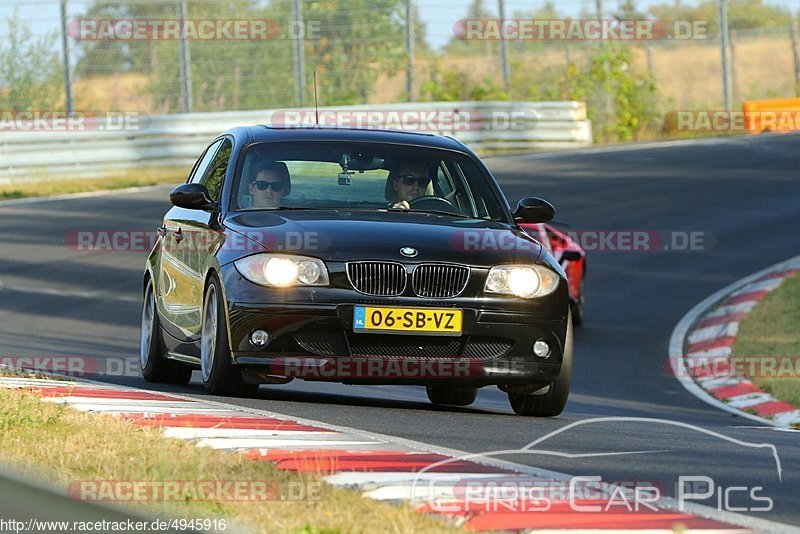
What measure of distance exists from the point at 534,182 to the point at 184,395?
16097 mm

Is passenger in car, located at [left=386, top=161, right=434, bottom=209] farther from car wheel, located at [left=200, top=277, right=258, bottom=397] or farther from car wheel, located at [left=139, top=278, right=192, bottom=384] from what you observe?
car wheel, located at [left=139, top=278, right=192, bottom=384]

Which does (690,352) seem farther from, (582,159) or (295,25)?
(295,25)

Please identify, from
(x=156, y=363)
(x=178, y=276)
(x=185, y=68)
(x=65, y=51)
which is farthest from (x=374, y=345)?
(x=185, y=68)

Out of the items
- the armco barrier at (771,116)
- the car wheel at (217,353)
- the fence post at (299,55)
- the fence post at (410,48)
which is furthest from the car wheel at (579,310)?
the armco barrier at (771,116)

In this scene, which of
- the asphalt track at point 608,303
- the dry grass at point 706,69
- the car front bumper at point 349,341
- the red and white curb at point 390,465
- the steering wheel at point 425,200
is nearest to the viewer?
the red and white curb at point 390,465

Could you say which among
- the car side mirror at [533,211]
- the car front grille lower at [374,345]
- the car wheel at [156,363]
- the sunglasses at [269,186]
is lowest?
the car wheel at [156,363]

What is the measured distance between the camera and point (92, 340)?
14.0 m

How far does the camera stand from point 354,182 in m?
9.11

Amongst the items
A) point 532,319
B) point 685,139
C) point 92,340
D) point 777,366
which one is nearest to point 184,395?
point 532,319

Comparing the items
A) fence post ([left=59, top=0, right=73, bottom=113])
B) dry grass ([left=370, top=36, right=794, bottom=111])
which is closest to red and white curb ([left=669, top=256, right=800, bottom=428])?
fence post ([left=59, top=0, right=73, bottom=113])

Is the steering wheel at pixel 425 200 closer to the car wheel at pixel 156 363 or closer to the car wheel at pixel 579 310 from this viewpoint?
the car wheel at pixel 156 363

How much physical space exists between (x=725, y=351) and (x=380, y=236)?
6.75 m

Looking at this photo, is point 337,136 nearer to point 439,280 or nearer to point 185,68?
point 439,280

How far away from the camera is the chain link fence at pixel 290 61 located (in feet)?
89.4
